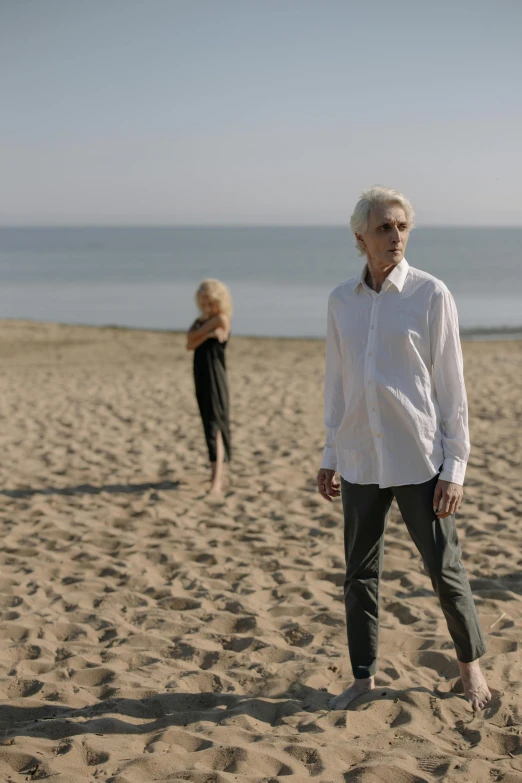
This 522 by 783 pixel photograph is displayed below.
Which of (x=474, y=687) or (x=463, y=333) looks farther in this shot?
(x=463, y=333)

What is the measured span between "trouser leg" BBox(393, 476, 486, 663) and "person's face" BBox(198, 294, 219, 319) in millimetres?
4013

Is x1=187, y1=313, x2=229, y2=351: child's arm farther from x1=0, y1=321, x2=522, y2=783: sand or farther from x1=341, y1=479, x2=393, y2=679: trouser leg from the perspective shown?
x1=341, y1=479, x2=393, y2=679: trouser leg

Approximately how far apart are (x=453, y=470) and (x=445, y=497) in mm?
100

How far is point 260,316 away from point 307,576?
908 inches

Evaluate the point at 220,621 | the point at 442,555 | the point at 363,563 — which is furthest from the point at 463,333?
the point at 442,555

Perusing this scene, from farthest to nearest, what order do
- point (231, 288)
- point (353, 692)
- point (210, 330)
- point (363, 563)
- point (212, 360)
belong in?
point (231, 288)
point (212, 360)
point (210, 330)
point (353, 692)
point (363, 563)

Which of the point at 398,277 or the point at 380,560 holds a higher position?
the point at 398,277

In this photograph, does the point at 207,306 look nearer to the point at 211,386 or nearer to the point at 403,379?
the point at 211,386

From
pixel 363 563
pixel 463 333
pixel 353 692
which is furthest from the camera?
pixel 463 333

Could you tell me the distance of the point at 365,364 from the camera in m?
2.88

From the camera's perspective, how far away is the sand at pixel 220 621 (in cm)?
287

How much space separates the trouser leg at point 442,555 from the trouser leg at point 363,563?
0.33ft

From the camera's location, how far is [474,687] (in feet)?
10.4

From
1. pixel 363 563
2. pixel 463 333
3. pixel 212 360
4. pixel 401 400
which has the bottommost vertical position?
pixel 363 563
